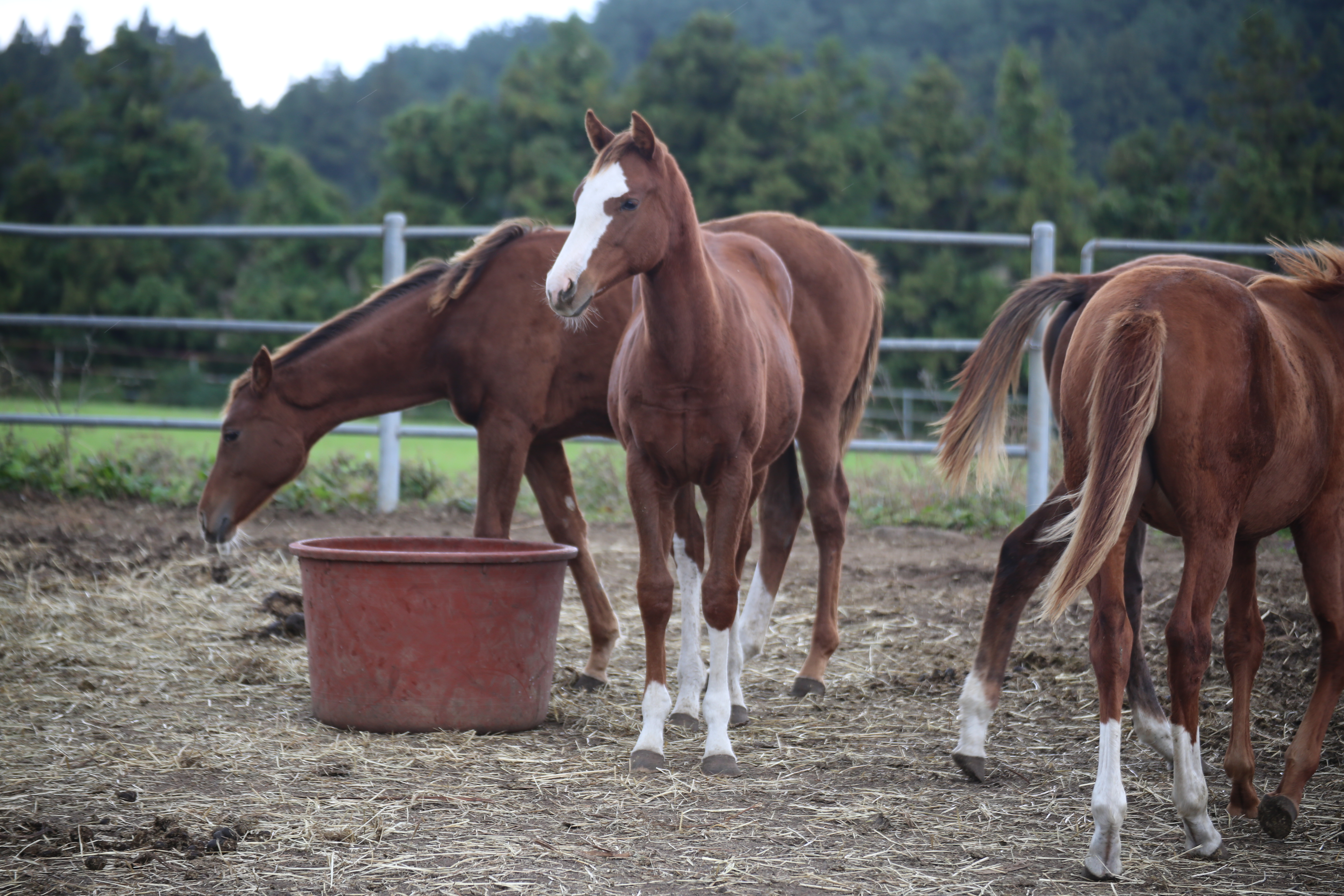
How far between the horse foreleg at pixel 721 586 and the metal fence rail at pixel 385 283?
3.15 meters

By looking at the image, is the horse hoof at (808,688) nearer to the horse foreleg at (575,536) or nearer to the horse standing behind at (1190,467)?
the horse foreleg at (575,536)

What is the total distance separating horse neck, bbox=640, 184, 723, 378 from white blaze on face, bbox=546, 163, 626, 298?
226 mm

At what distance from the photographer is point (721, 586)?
3.20m

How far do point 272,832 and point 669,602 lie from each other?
1318 mm

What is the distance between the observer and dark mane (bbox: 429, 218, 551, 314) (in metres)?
4.11

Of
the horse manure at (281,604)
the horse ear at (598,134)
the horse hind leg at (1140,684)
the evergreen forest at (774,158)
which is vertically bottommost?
the horse manure at (281,604)

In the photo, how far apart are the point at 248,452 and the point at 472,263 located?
3.94 ft

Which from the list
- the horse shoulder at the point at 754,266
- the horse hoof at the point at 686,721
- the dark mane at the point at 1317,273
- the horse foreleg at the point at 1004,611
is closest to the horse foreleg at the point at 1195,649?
the horse foreleg at the point at 1004,611

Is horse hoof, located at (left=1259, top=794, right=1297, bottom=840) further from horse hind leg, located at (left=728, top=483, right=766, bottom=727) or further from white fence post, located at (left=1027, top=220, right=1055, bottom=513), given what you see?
white fence post, located at (left=1027, top=220, right=1055, bottom=513)

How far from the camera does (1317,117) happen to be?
2103 cm

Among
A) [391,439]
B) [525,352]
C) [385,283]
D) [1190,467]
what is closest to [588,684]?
[525,352]

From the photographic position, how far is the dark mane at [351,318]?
4.21 m

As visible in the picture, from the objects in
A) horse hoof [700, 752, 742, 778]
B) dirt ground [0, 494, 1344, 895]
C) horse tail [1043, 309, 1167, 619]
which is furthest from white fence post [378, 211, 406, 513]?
horse tail [1043, 309, 1167, 619]

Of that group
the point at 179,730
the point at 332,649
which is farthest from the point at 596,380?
the point at 179,730
